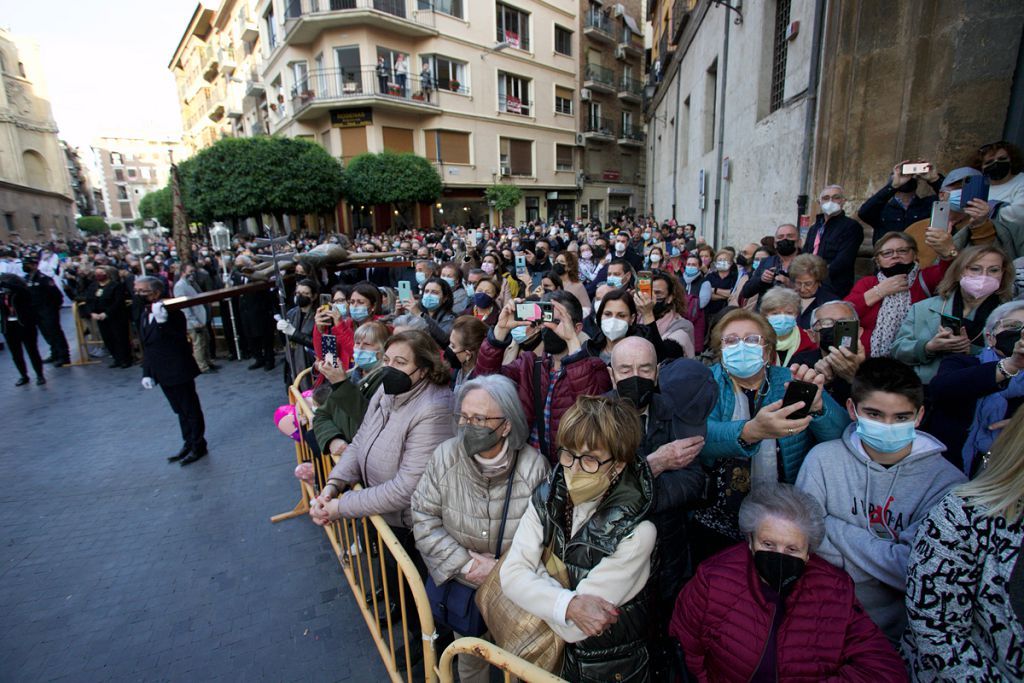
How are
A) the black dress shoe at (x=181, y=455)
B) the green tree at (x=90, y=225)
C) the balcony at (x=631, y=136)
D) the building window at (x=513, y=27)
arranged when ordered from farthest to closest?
the green tree at (x=90, y=225), the balcony at (x=631, y=136), the building window at (x=513, y=27), the black dress shoe at (x=181, y=455)

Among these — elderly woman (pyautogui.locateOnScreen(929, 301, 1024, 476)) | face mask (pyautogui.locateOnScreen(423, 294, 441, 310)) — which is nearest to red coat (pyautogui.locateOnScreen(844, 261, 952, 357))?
elderly woman (pyautogui.locateOnScreen(929, 301, 1024, 476))

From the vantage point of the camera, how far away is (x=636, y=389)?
2.26 metres

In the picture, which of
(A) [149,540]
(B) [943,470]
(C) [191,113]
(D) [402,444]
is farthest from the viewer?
(C) [191,113]

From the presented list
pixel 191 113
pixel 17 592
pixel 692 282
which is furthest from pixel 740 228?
pixel 191 113

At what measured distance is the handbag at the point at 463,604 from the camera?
2244 mm

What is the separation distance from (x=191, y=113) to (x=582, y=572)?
6867 cm

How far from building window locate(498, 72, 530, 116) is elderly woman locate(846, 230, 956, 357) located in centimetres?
2982

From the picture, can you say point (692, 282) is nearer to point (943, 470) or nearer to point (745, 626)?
point (943, 470)

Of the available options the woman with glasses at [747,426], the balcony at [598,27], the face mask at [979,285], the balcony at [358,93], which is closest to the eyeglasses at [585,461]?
the woman with glasses at [747,426]

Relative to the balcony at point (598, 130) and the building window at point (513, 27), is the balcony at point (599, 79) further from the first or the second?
the building window at point (513, 27)

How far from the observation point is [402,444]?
2.80m

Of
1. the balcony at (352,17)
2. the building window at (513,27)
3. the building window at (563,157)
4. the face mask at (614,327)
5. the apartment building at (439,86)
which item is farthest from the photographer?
the building window at (563,157)

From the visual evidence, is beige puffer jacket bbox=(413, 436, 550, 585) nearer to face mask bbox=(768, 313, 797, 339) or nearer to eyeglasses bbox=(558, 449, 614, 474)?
eyeglasses bbox=(558, 449, 614, 474)

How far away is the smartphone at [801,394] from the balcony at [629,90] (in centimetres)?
4137
